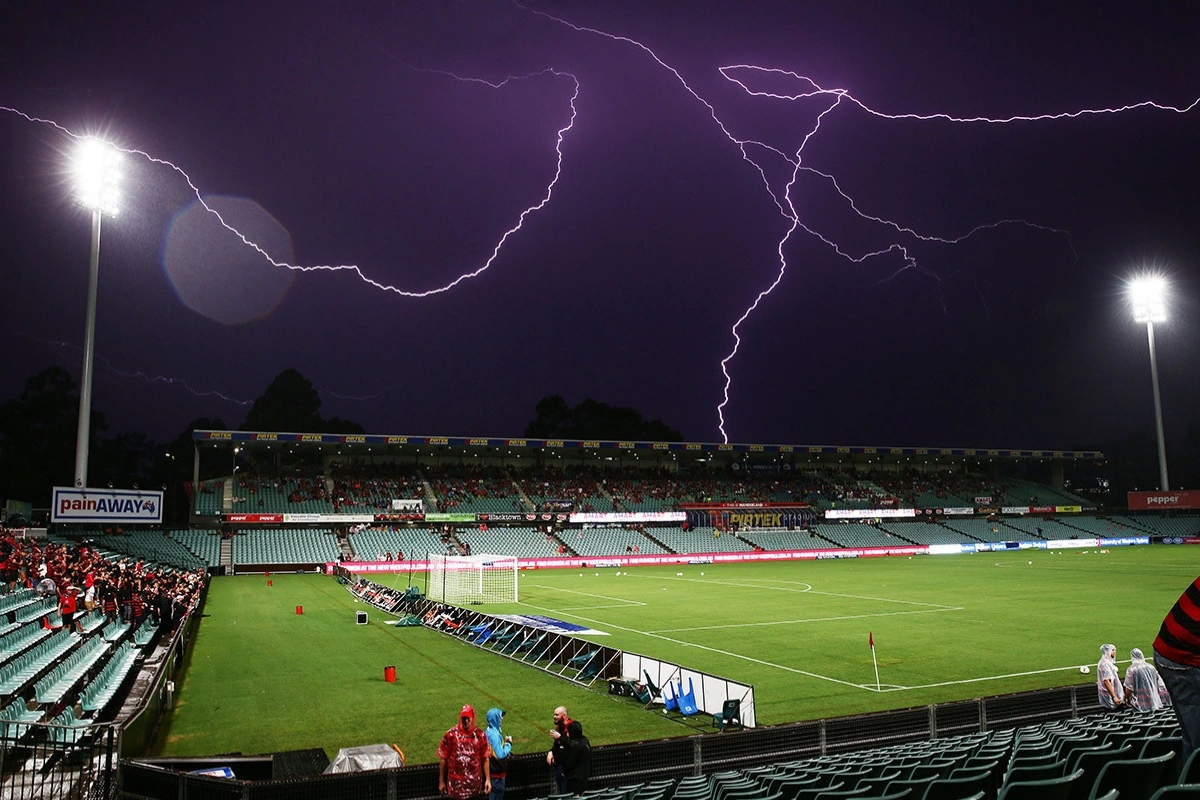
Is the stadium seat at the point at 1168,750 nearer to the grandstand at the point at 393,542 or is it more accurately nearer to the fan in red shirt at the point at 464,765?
the fan in red shirt at the point at 464,765

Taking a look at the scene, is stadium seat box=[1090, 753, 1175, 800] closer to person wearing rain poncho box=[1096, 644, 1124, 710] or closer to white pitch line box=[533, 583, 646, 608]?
person wearing rain poncho box=[1096, 644, 1124, 710]

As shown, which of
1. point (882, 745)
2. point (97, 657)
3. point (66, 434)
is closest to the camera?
point (882, 745)

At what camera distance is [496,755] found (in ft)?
29.5

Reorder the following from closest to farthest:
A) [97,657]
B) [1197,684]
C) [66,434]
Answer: [1197,684]
[97,657]
[66,434]

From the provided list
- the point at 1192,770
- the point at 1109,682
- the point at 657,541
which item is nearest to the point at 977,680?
the point at 1109,682

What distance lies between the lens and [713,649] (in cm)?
2298

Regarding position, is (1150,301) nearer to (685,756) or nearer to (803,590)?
(803,590)

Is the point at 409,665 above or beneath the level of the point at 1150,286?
beneath

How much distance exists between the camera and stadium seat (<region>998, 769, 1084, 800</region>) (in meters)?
4.38

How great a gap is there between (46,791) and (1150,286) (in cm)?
8564

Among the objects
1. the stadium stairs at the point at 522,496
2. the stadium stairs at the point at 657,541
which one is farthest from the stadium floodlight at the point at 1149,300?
the stadium stairs at the point at 522,496

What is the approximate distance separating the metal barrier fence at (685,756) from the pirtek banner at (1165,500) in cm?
9167

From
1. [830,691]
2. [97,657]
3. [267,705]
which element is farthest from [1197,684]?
[97,657]

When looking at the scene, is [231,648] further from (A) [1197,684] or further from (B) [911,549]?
(B) [911,549]
